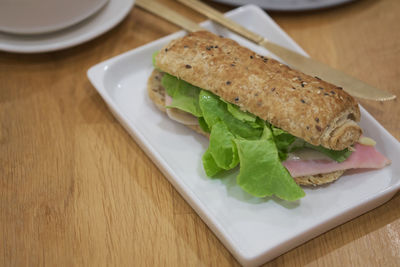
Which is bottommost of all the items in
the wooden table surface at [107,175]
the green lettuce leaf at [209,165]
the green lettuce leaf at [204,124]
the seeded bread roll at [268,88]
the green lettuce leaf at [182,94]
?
the wooden table surface at [107,175]

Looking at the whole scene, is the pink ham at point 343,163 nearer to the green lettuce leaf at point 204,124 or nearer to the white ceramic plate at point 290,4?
the green lettuce leaf at point 204,124

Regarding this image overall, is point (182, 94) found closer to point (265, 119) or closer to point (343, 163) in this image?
point (265, 119)

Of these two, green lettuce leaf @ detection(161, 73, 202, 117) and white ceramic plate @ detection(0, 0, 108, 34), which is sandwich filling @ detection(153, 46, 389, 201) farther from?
white ceramic plate @ detection(0, 0, 108, 34)

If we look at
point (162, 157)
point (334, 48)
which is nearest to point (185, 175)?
point (162, 157)

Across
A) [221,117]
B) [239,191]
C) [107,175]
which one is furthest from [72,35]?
[239,191]

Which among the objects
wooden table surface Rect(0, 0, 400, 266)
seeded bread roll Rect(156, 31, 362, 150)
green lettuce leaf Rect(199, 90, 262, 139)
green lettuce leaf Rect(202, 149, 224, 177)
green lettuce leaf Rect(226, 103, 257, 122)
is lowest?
wooden table surface Rect(0, 0, 400, 266)

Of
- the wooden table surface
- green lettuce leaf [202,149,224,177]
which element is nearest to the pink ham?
the wooden table surface

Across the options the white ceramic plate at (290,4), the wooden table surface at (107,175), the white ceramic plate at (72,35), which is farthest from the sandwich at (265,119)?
the white ceramic plate at (290,4)
